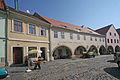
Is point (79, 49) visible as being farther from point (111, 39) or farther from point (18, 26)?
point (111, 39)

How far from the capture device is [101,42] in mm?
27531

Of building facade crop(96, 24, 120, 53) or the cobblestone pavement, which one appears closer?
the cobblestone pavement

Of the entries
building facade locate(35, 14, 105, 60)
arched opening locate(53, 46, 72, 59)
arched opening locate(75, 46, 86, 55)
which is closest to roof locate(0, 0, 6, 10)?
building facade locate(35, 14, 105, 60)

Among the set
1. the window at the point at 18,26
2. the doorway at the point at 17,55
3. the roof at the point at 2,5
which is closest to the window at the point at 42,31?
the window at the point at 18,26

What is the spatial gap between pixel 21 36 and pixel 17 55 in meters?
2.88

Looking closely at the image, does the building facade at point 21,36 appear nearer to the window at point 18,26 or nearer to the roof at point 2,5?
the window at point 18,26

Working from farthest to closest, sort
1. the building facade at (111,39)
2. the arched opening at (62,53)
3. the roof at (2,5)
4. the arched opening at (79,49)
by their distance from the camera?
the building facade at (111,39) → the arched opening at (79,49) → the arched opening at (62,53) → the roof at (2,5)

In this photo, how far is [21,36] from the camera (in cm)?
1159

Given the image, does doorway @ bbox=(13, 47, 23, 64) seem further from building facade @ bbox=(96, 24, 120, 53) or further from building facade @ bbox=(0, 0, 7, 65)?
building facade @ bbox=(96, 24, 120, 53)

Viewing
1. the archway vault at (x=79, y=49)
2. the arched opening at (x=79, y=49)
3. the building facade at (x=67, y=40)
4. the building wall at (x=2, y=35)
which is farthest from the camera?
the arched opening at (x=79, y=49)

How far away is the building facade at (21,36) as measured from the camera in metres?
10.6

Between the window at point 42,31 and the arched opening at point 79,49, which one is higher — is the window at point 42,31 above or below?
above

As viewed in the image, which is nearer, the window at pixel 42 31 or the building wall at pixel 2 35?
the building wall at pixel 2 35

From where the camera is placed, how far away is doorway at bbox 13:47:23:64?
1116 cm
